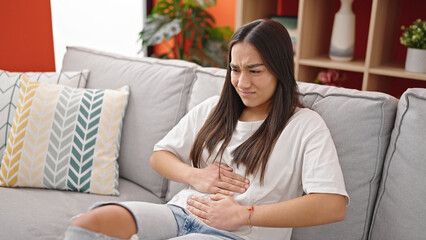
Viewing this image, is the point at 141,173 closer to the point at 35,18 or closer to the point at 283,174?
the point at 283,174

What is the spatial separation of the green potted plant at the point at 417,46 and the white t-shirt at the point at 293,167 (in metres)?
1.06

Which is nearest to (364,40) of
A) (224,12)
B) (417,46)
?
(417,46)

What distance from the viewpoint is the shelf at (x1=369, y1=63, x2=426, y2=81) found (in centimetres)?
202

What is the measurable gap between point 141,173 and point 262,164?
0.69 m

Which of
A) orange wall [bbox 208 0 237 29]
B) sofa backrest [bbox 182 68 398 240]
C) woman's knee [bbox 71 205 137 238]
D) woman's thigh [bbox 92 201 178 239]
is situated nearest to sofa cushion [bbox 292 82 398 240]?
sofa backrest [bbox 182 68 398 240]

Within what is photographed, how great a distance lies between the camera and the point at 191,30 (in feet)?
10.1

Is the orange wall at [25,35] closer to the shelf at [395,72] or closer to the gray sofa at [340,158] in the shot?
the gray sofa at [340,158]

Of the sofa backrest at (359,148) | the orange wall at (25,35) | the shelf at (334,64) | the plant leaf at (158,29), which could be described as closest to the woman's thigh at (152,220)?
the sofa backrest at (359,148)

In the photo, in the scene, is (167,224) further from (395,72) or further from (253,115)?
(395,72)

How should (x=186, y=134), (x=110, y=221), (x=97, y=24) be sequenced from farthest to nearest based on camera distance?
(x=97, y=24)
(x=186, y=134)
(x=110, y=221)

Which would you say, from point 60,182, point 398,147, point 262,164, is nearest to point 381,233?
point 398,147

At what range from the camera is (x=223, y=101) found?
140 cm

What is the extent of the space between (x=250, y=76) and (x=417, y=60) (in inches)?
47.3

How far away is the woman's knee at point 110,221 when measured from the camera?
3.39 feet
